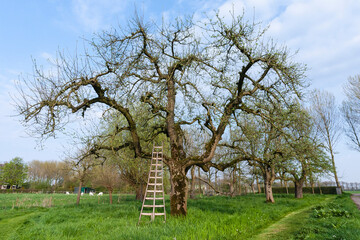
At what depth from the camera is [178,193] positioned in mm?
10234

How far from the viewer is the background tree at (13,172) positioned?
60094 mm

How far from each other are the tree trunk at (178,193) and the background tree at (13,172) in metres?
69.9

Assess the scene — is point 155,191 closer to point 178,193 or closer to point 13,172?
point 178,193

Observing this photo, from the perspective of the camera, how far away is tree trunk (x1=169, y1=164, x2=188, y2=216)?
33.0ft

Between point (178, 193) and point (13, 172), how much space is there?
230 ft

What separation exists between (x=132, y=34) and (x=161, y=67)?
97.0 inches

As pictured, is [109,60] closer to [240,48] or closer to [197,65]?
[197,65]

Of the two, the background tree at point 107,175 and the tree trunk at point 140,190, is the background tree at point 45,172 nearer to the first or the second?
the tree trunk at point 140,190

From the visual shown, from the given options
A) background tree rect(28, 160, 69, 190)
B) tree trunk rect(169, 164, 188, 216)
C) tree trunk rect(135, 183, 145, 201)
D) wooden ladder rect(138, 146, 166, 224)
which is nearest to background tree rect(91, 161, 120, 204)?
tree trunk rect(135, 183, 145, 201)

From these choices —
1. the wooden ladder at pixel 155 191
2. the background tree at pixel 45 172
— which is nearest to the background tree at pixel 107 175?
the wooden ladder at pixel 155 191

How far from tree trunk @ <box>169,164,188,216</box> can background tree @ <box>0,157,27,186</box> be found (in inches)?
2752

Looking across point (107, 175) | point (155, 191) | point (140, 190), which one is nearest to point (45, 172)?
point (140, 190)

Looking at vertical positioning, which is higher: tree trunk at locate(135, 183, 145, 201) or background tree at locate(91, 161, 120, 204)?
background tree at locate(91, 161, 120, 204)

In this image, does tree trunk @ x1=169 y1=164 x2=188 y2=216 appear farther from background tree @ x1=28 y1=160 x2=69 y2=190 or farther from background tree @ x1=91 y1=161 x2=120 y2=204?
background tree @ x1=28 y1=160 x2=69 y2=190
